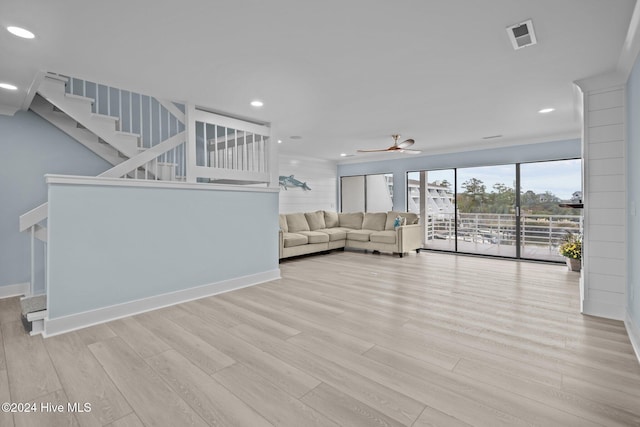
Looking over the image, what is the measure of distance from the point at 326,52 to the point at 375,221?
547 cm

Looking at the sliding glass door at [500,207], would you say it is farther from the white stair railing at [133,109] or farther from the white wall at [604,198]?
the white stair railing at [133,109]

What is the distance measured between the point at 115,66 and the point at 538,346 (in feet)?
14.2

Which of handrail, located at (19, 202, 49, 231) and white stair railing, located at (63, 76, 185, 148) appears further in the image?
white stair railing, located at (63, 76, 185, 148)

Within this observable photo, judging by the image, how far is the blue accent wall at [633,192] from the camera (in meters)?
2.43

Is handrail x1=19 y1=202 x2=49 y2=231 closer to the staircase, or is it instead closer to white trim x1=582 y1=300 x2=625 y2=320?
the staircase

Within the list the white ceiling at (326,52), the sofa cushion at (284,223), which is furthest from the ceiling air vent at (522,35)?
the sofa cushion at (284,223)

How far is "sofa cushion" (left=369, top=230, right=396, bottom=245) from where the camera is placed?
263 inches

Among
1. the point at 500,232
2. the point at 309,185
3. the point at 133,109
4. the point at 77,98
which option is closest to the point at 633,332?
the point at 500,232

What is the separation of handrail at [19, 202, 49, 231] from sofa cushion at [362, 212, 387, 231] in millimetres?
6156

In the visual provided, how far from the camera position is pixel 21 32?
88.7 inches

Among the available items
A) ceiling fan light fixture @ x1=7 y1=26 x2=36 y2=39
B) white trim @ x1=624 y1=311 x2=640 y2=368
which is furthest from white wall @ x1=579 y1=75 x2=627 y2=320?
ceiling fan light fixture @ x1=7 y1=26 x2=36 y2=39

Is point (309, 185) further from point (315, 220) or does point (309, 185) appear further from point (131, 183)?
point (131, 183)

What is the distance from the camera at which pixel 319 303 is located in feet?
11.4

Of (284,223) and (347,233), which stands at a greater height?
(284,223)
